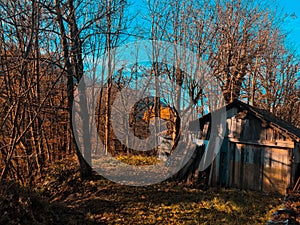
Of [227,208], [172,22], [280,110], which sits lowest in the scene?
[227,208]

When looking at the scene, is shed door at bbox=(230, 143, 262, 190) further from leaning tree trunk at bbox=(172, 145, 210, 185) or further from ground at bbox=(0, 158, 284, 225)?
leaning tree trunk at bbox=(172, 145, 210, 185)

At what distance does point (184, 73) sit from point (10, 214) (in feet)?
27.5

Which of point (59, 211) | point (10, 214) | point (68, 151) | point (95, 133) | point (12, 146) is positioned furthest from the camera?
point (95, 133)

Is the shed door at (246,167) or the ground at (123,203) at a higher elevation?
the shed door at (246,167)

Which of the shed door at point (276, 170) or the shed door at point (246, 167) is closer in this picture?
the shed door at point (276, 170)

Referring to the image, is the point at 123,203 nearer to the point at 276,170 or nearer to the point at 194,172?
the point at 194,172

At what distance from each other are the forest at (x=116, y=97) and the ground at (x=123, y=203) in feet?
0.10

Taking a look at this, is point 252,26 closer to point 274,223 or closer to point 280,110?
point 280,110

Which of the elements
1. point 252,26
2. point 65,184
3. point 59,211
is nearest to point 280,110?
point 252,26

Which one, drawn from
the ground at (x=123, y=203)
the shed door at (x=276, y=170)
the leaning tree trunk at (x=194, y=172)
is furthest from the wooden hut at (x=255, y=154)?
the ground at (x=123, y=203)

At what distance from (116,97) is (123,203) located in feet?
33.8

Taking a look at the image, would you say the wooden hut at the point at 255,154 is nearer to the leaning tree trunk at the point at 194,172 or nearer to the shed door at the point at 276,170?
the shed door at the point at 276,170

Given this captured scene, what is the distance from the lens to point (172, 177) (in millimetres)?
9133

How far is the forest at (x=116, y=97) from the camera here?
16.4 ft
